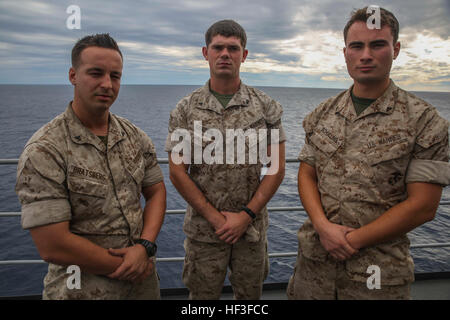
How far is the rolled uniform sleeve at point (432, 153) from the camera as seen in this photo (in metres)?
1.65

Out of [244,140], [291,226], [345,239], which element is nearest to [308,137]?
[244,140]

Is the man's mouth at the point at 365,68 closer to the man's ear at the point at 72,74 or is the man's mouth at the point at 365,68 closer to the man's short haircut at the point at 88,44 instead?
the man's short haircut at the point at 88,44

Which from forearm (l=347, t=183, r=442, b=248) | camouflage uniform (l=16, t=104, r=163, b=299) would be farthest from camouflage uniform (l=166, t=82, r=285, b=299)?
forearm (l=347, t=183, r=442, b=248)

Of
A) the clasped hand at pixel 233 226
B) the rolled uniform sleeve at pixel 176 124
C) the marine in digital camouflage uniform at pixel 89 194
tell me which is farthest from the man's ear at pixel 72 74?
the clasped hand at pixel 233 226

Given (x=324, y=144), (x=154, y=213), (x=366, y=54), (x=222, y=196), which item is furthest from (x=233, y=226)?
(x=366, y=54)

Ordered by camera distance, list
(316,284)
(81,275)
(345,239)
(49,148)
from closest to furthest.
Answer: (49,148), (81,275), (345,239), (316,284)

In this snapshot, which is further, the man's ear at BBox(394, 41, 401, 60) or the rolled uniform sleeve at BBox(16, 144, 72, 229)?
the man's ear at BBox(394, 41, 401, 60)

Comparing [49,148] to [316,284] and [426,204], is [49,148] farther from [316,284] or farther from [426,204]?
[426,204]

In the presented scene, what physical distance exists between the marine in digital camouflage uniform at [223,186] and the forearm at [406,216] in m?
0.74

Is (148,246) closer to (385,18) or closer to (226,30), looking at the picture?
(226,30)

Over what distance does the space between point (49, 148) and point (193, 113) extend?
3.48 ft

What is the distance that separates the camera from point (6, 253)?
1711 cm

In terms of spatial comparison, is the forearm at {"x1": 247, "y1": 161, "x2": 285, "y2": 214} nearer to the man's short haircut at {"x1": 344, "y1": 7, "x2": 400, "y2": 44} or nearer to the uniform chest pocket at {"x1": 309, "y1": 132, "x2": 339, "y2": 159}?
the uniform chest pocket at {"x1": 309, "y1": 132, "x2": 339, "y2": 159}

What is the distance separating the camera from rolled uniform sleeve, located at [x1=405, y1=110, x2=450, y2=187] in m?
1.65
